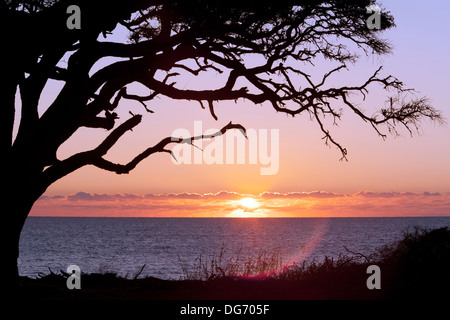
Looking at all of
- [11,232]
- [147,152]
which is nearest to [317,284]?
[147,152]

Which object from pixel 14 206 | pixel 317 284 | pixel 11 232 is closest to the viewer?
pixel 11 232

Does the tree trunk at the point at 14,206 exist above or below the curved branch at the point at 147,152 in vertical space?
below

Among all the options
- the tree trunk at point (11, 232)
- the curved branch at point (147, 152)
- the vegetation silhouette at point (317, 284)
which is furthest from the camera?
the curved branch at point (147, 152)

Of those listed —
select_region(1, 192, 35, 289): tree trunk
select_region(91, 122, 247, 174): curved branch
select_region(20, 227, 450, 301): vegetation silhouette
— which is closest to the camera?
select_region(1, 192, 35, 289): tree trunk

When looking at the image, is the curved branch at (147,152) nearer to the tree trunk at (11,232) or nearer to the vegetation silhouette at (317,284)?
the tree trunk at (11,232)

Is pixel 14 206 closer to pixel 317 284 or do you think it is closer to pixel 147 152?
pixel 147 152

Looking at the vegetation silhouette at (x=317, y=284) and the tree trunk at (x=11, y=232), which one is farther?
the vegetation silhouette at (x=317, y=284)

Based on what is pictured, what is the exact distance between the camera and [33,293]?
38.4 ft

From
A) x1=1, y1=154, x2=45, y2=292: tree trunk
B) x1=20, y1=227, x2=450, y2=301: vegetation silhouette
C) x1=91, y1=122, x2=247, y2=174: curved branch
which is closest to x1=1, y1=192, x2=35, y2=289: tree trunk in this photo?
x1=1, y1=154, x2=45, y2=292: tree trunk

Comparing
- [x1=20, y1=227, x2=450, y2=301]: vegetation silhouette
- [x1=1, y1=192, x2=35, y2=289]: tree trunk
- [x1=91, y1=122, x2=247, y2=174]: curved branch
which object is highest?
[x1=91, y1=122, x2=247, y2=174]: curved branch

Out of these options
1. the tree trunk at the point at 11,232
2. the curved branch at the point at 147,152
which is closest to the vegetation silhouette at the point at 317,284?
the tree trunk at the point at 11,232

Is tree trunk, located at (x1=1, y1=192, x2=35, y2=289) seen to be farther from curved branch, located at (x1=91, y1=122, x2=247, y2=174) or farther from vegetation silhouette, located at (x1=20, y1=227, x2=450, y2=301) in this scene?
curved branch, located at (x1=91, y1=122, x2=247, y2=174)

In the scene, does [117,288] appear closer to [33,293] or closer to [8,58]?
[33,293]
